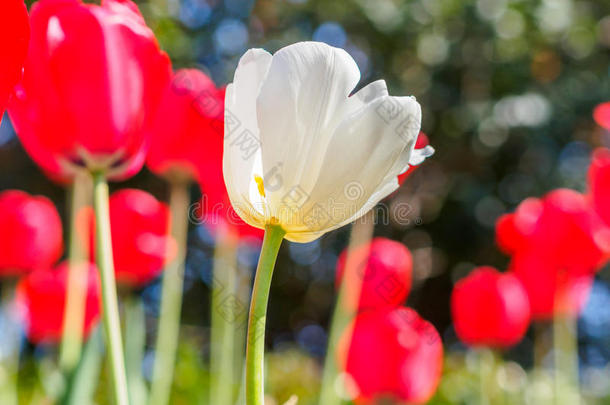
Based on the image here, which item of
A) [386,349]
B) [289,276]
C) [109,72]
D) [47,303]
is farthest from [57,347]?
[289,276]

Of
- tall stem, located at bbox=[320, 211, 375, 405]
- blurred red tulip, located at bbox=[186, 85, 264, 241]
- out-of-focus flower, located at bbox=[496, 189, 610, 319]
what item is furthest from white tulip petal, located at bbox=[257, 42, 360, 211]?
out-of-focus flower, located at bbox=[496, 189, 610, 319]

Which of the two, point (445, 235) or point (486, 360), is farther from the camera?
point (445, 235)

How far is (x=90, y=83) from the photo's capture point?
0.33m

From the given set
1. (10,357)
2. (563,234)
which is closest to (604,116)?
(563,234)

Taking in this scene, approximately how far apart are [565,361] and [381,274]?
1.48 feet

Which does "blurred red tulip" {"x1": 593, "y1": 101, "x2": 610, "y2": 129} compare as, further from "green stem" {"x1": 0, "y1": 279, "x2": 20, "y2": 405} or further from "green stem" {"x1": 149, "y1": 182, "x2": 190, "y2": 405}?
"green stem" {"x1": 0, "y1": 279, "x2": 20, "y2": 405}

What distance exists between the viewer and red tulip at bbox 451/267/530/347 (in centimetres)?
98

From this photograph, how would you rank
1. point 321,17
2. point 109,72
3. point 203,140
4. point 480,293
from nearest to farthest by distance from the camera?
point 109,72 → point 203,140 → point 480,293 → point 321,17

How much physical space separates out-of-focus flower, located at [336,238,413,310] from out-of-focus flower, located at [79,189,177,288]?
0.22 m

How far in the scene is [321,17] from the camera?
3299 millimetres

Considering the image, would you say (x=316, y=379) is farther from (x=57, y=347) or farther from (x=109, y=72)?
(x=109, y=72)

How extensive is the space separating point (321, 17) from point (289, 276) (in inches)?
50.3

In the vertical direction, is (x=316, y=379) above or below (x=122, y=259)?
below

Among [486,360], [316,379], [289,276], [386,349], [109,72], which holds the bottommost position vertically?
[289,276]
